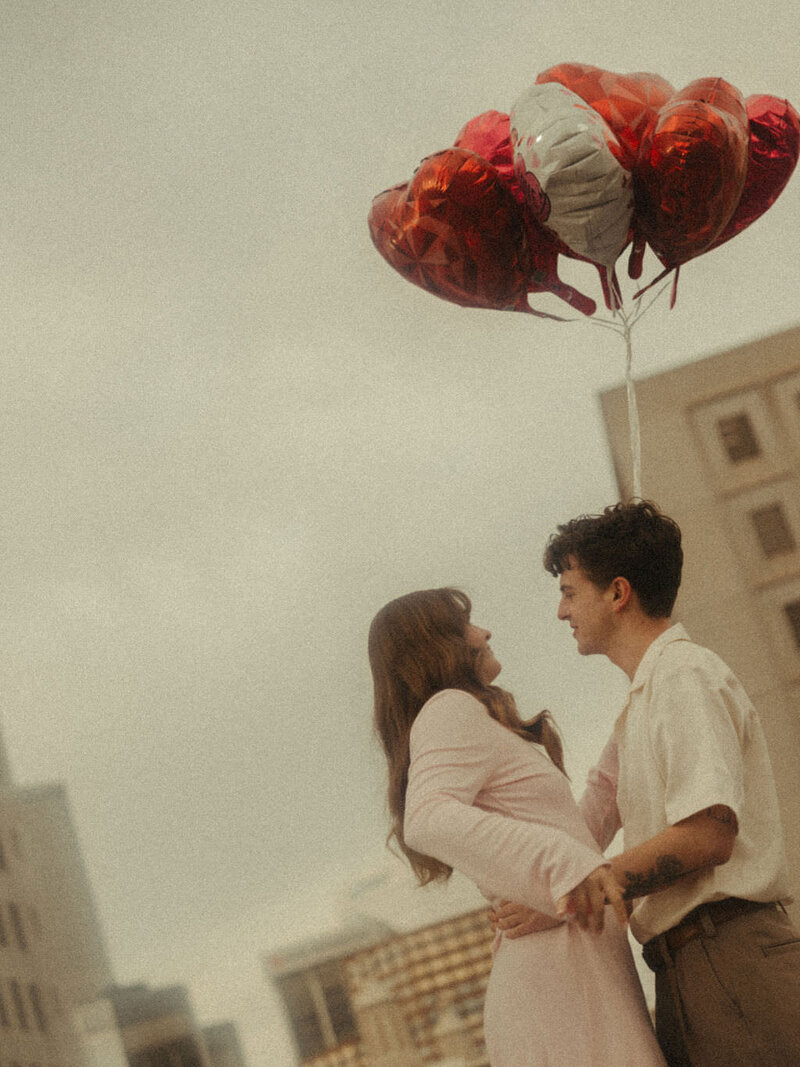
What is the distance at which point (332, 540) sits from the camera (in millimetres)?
5652

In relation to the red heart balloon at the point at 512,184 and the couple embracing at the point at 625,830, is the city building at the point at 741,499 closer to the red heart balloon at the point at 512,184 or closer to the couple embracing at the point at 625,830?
the red heart balloon at the point at 512,184

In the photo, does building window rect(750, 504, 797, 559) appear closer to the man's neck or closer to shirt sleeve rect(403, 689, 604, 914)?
the man's neck

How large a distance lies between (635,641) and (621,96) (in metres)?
1.00

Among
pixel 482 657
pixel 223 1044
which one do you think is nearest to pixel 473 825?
pixel 482 657

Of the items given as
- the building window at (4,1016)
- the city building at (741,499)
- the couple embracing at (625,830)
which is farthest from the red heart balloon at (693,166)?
the building window at (4,1016)

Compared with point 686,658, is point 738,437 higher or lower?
higher

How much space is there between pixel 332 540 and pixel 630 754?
14.7 feet

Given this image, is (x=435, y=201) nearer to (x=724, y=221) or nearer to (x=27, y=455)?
(x=724, y=221)

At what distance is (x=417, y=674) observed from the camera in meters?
1.30

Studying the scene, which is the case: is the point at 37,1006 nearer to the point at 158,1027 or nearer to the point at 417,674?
the point at 158,1027

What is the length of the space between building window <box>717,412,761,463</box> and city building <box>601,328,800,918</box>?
0.03ft

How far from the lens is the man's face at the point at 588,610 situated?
4.34 feet

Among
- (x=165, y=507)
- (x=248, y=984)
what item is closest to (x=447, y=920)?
(x=248, y=984)

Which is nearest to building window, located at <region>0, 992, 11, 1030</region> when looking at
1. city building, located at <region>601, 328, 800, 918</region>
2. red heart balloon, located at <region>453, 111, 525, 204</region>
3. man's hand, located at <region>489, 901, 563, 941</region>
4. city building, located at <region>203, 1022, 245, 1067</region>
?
city building, located at <region>203, 1022, 245, 1067</region>
